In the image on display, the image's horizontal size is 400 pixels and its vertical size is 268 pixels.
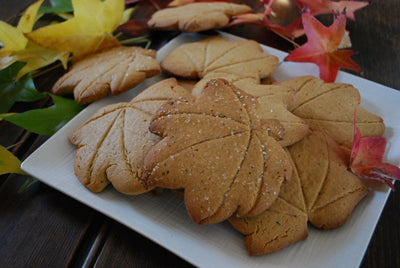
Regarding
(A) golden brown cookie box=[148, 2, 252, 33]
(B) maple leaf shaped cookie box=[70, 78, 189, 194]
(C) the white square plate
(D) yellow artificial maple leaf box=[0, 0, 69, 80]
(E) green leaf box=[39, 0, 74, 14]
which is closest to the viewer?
(C) the white square plate

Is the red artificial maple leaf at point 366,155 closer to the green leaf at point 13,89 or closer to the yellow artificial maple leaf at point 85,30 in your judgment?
the yellow artificial maple leaf at point 85,30

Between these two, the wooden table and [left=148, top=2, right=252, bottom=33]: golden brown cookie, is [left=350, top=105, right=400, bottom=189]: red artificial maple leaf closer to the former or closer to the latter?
the wooden table

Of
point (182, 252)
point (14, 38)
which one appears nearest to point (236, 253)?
point (182, 252)

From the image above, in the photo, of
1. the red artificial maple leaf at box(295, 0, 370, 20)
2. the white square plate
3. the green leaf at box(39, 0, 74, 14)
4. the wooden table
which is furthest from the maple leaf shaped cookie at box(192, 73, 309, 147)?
the green leaf at box(39, 0, 74, 14)

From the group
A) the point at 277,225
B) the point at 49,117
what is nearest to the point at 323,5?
the point at 277,225

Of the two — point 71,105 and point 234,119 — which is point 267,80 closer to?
point 234,119

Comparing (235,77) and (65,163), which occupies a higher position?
(235,77)

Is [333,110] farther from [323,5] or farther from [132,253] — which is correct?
[132,253]
